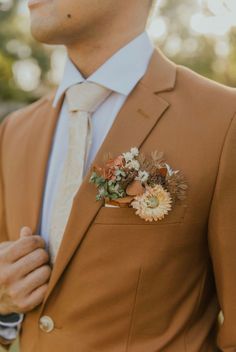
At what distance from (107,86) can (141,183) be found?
38cm

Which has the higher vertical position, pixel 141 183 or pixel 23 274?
pixel 141 183

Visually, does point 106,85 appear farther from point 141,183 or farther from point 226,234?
point 226,234

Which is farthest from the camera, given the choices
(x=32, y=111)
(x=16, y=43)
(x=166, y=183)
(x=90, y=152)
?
(x=16, y=43)

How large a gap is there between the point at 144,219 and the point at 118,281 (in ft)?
0.71

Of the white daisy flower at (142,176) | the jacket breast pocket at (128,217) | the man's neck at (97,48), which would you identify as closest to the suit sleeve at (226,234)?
the jacket breast pocket at (128,217)

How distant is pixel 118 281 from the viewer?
218 centimetres

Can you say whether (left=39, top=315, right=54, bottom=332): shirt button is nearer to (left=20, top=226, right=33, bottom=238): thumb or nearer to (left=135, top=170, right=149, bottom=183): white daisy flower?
(left=20, top=226, right=33, bottom=238): thumb

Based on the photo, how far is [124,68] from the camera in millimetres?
2359

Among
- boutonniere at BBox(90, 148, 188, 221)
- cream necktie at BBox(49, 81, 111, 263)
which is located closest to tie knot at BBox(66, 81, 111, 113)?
cream necktie at BBox(49, 81, 111, 263)

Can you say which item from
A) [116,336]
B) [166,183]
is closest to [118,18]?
[166,183]

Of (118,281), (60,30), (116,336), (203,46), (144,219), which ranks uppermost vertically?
(60,30)

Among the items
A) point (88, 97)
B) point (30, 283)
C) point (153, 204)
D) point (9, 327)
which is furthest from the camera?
point (9, 327)

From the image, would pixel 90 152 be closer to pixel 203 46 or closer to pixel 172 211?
pixel 172 211

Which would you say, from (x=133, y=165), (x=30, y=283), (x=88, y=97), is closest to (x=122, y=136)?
(x=133, y=165)
